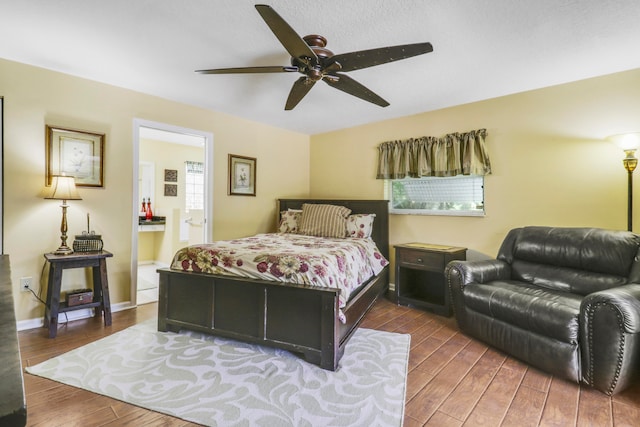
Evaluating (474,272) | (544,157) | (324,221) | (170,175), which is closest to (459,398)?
(474,272)

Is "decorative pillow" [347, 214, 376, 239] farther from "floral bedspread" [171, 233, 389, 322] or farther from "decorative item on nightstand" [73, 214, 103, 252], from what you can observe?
"decorative item on nightstand" [73, 214, 103, 252]

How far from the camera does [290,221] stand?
14.2ft

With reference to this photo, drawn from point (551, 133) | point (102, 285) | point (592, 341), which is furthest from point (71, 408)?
point (551, 133)

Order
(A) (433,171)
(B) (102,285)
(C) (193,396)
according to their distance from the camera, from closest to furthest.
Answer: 1. (C) (193,396)
2. (B) (102,285)
3. (A) (433,171)

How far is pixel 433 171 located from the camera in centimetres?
391

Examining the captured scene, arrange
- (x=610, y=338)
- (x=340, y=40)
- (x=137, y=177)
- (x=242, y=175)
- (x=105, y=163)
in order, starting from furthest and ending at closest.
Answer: (x=242, y=175), (x=137, y=177), (x=105, y=163), (x=340, y=40), (x=610, y=338)

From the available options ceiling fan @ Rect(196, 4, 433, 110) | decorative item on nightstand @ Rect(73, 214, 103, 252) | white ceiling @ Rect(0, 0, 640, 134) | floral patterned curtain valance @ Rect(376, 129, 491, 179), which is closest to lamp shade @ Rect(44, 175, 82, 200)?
decorative item on nightstand @ Rect(73, 214, 103, 252)

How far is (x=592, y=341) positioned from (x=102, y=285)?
3888 mm

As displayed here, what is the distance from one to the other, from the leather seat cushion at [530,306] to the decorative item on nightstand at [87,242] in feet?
11.3

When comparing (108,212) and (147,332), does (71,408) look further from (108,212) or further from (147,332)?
(108,212)

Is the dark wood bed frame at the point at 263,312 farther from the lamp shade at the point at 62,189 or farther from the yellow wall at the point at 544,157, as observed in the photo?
the yellow wall at the point at 544,157

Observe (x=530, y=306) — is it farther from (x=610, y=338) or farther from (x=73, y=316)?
(x=73, y=316)

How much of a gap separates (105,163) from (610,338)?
437 cm

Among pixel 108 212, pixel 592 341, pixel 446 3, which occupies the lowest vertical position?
pixel 592 341
